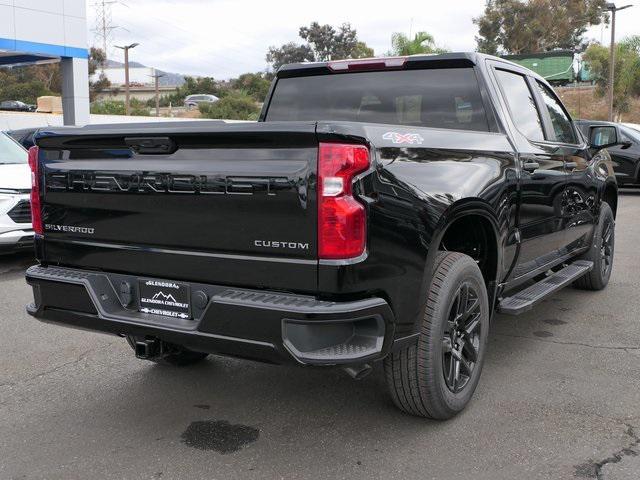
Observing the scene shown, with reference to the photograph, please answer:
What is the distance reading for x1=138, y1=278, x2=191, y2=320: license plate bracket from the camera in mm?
3111

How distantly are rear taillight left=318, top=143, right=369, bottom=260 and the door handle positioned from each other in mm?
1892

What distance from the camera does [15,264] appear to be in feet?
26.3

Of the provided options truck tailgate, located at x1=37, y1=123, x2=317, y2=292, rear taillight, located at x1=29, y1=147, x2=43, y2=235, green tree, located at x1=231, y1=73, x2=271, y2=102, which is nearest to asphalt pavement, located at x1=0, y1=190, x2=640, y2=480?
truck tailgate, located at x1=37, y1=123, x2=317, y2=292

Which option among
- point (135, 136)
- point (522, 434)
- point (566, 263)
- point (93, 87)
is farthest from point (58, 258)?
point (93, 87)

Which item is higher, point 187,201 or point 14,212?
point 187,201

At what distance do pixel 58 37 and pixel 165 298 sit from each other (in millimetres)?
22492

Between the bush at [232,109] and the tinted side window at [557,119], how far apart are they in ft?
135

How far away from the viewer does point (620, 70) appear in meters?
41.9

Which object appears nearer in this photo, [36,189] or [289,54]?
[36,189]

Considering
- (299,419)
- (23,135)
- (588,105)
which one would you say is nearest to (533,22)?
(588,105)

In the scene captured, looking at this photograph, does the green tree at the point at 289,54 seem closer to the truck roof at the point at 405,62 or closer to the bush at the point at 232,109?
the bush at the point at 232,109

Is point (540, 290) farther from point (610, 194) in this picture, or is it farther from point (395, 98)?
point (610, 194)

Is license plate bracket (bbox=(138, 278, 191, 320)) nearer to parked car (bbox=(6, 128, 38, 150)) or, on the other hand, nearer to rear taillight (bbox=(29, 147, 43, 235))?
rear taillight (bbox=(29, 147, 43, 235))

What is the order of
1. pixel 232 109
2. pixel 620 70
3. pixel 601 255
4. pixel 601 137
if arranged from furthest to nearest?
pixel 232 109
pixel 620 70
pixel 601 255
pixel 601 137
